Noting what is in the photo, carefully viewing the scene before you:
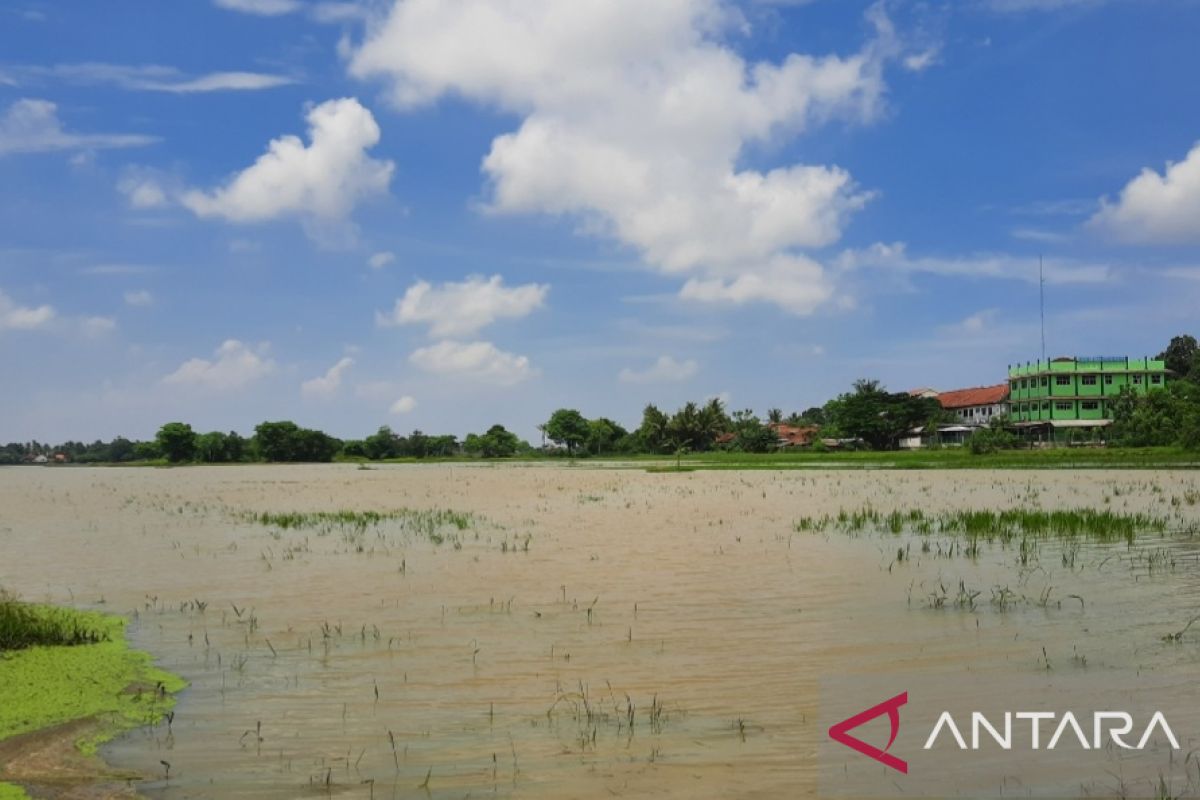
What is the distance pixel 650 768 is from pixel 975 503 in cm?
2365

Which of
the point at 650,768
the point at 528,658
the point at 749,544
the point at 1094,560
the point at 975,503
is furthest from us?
the point at 975,503

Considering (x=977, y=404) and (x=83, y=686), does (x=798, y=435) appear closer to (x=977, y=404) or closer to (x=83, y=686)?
(x=977, y=404)

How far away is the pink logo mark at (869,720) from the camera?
5.96 m

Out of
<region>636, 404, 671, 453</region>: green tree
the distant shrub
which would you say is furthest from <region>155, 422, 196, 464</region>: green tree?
Result: the distant shrub

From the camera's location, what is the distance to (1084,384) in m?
91.7

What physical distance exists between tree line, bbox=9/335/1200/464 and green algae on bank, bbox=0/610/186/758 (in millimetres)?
64892

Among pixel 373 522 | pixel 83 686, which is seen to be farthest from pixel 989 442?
pixel 83 686

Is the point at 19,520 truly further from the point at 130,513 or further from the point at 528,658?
the point at 528,658

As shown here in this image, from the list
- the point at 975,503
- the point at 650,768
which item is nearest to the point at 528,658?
the point at 650,768

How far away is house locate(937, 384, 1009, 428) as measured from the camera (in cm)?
10100

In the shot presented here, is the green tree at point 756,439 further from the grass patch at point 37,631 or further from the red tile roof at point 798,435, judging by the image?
the grass patch at point 37,631

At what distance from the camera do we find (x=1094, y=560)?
14.4 meters

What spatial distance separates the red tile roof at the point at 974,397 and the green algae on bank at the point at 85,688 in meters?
99.9

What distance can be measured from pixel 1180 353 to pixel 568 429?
3244 inches
